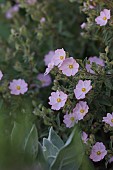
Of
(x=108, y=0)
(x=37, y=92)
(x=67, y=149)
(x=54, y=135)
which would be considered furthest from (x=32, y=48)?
(x=67, y=149)

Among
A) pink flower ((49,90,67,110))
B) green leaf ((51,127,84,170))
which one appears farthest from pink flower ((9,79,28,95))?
green leaf ((51,127,84,170))

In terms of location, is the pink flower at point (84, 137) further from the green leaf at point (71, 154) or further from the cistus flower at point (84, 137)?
the green leaf at point (71, 154)

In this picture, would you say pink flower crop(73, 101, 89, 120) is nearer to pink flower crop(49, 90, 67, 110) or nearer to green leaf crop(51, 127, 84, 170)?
pink flower crop(49, 90, 67, 110)

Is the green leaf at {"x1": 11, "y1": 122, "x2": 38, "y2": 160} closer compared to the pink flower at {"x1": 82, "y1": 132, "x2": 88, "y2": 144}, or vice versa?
the green leaf at {"x1": 11, "y1": 122, "x2": 38, "y2": 160}

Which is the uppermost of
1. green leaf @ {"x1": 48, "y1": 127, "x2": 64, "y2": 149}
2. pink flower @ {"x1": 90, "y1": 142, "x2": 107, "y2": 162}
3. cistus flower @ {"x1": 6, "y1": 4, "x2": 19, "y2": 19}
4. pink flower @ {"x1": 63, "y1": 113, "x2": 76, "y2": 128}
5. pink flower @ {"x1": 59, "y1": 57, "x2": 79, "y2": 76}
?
cistus flower @ {"x1": 6, "y1": 4, "x2": 19, "y2": 19}

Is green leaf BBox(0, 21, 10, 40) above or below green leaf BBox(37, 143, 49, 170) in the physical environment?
above

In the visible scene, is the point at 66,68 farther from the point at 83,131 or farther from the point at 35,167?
the point at 35,167

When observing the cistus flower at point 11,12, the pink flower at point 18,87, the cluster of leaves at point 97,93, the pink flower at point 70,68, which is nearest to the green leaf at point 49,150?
the cluster of leaves at point 97,93
